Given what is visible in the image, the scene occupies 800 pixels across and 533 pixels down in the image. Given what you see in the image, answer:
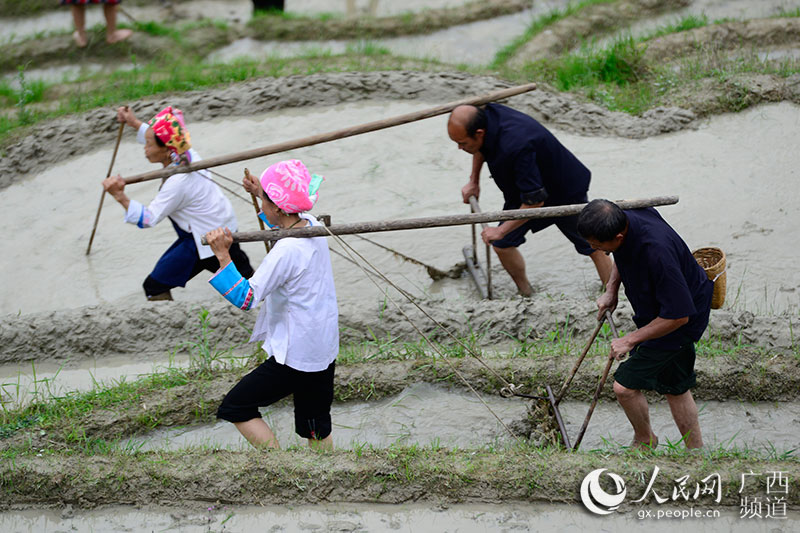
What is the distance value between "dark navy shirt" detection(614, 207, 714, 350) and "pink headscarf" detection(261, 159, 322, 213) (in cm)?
140

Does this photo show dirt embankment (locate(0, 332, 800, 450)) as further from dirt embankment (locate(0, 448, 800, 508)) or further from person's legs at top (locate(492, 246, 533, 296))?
person's legs at top (locate(492, 246, 533, 296))

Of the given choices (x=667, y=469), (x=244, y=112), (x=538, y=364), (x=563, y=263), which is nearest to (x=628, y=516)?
(x=667, y=469)

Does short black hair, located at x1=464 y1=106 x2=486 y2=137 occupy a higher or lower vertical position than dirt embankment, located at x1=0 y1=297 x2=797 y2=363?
higher

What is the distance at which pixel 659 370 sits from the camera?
354 centimetres

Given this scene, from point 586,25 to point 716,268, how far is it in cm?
650

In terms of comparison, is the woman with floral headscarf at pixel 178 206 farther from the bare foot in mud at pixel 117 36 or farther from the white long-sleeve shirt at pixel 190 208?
the bare foot in mud at pixel 117 36

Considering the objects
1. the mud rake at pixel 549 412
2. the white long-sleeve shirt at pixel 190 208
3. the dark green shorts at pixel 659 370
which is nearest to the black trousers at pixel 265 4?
the white long-sleeve shirt at pixel 190 208

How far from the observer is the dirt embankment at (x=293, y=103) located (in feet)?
24.6

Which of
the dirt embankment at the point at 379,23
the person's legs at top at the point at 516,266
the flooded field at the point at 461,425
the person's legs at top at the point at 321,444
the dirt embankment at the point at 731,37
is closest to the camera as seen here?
the person's legs at top at the point at 321,444

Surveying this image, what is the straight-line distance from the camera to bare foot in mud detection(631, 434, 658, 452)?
375 cm

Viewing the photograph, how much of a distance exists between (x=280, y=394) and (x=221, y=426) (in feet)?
2.97

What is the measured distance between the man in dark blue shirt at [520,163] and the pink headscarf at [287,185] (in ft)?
4.44

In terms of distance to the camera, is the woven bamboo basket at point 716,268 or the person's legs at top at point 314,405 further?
the woven bamboo basket at point 716,268

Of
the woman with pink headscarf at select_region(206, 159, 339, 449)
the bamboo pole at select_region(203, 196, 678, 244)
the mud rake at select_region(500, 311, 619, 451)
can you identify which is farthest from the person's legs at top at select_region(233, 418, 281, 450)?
the mud rake at select_region(500, 311, 619, 451)
